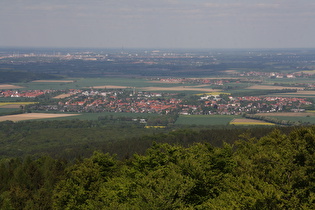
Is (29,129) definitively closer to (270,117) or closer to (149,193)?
(270,117)

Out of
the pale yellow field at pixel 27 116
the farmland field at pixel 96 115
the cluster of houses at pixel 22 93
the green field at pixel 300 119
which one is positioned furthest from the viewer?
the cluster of houses at pixel 22 93

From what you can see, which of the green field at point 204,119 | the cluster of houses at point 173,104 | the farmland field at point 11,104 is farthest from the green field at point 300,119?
the farmland field at point 11,104

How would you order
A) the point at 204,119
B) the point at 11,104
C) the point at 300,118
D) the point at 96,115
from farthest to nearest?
the point at 11,104
the point at 96,115
the point at 204,119
the point at 300,118

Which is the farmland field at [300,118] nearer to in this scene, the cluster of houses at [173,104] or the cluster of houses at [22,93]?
the cluster of houses at [173,104]

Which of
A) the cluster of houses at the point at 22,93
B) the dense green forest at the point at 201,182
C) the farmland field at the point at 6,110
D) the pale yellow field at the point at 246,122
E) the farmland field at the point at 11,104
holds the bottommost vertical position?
the cluster of houses at the point at 22,93

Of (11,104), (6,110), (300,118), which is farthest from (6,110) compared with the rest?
(300,118)

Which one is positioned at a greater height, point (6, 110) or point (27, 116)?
point (27, 116)

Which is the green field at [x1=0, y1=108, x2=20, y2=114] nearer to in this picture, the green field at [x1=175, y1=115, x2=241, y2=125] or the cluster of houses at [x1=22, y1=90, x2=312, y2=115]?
the cluster of houses at [x1=22, y1=90, x2=312, y2=115]

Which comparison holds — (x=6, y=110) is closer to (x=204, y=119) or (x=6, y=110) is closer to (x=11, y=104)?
(x=11, y=104)

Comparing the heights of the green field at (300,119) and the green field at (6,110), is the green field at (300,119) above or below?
above
